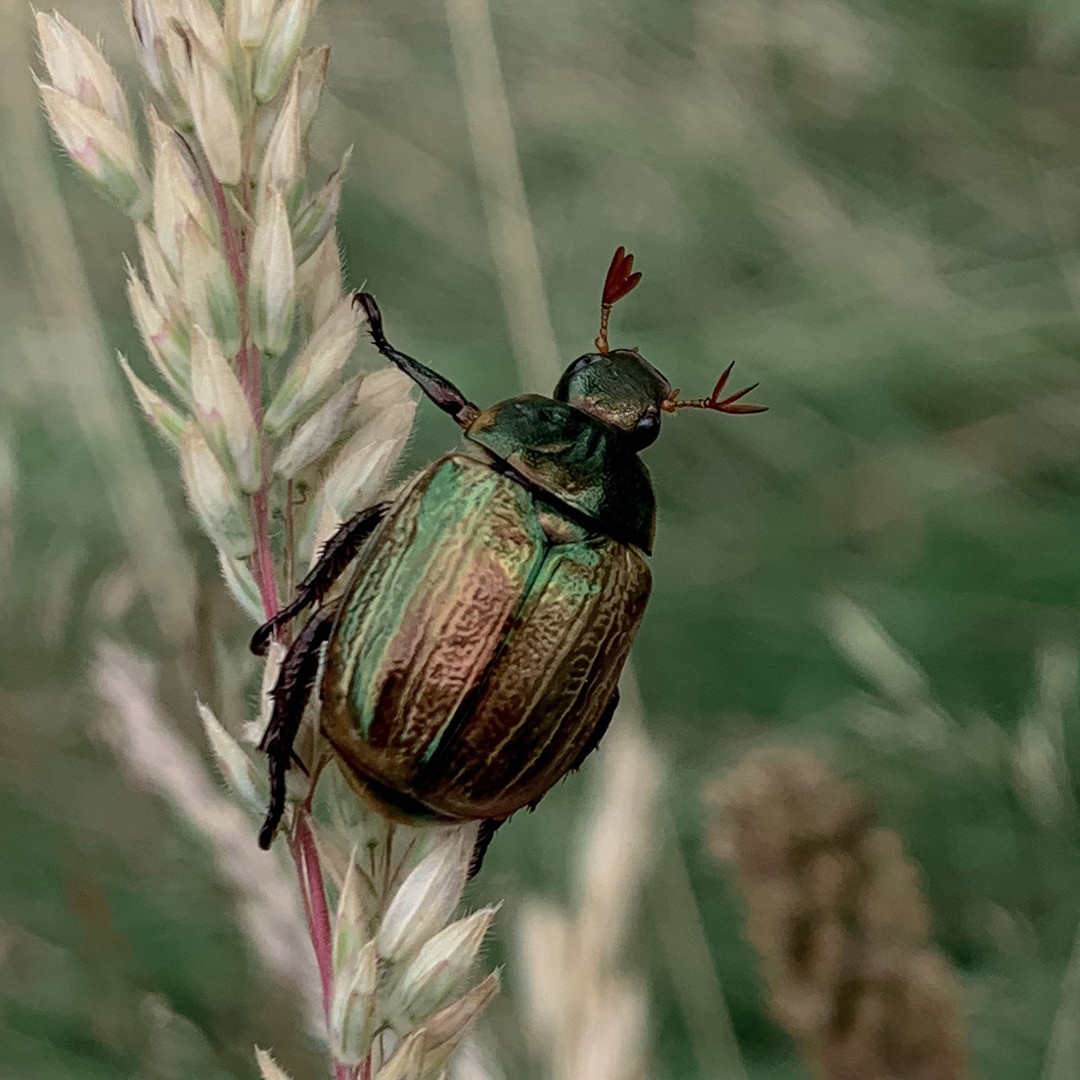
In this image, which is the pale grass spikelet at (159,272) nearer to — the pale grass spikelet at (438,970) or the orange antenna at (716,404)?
the pale grass spikelet at (438,970)

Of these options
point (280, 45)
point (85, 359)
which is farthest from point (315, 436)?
point (85, 359)

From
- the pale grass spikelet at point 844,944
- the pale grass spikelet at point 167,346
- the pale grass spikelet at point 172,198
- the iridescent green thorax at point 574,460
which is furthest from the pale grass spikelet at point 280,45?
the pale grass spikelet at point 844,944

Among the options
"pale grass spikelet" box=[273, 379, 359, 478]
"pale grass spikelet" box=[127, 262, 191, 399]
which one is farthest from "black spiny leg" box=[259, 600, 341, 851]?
"pale grass spikelet" box=[127, 262, 191, 399]

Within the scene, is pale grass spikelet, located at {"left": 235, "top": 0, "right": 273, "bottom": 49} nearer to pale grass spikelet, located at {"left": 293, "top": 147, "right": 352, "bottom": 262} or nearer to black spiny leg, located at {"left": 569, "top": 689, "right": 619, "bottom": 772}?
pale grass spikelet, located at {"left": 293, "top": 147, "right": 352, "bottom": 262}

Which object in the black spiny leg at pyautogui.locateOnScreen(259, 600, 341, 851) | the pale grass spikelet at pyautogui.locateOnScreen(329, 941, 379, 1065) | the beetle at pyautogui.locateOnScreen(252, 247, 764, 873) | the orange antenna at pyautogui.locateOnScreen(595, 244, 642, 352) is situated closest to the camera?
the pale grass spikelet at pyautogui.locateOnScreen(329, 941, 379, 1065)

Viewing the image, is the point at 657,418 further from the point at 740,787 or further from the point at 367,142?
the point at 367,142
